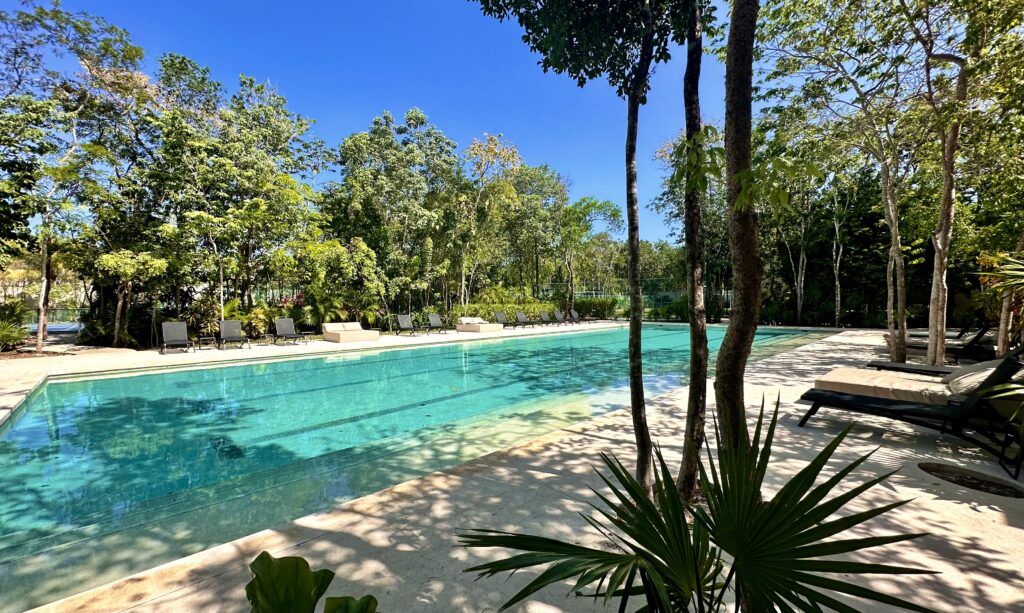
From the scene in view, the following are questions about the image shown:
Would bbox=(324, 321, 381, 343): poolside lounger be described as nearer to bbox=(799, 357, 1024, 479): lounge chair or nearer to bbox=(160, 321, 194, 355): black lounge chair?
bbox=(160, 321, 194, 355): black lounge chair

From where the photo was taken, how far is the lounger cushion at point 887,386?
171 inches

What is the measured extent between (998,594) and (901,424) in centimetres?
355

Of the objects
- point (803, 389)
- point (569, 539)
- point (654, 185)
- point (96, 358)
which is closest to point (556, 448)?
point (569, 539)

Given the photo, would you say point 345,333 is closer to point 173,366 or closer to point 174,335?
point 174,335

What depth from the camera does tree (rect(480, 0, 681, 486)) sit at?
280cm

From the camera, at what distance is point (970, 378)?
14.2 ft

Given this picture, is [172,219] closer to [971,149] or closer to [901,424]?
[901,424]

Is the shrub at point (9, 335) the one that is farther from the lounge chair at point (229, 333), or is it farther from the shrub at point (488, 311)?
the shrub at point (488, 311)

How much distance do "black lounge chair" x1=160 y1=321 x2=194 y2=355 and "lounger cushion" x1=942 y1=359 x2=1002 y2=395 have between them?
1494 centimetres

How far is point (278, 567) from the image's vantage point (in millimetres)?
1081

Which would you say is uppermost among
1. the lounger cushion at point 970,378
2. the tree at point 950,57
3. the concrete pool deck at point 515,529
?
the tree at point 950,57

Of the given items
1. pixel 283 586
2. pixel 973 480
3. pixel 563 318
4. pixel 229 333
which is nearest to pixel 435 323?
pixel 563 318

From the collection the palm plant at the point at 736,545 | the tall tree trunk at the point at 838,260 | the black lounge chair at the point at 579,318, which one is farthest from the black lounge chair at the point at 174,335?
the tall tree trunk at the point at 838,260

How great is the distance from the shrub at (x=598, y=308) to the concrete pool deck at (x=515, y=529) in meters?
20.0
